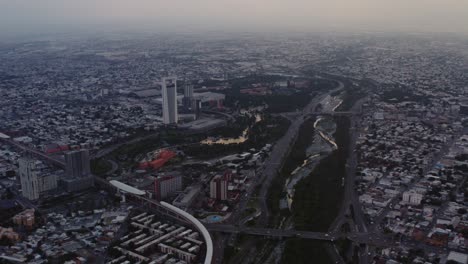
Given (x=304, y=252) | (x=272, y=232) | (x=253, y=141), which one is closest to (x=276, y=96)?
(x=253, y=141)

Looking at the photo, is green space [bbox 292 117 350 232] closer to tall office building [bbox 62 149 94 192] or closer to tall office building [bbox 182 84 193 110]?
tall office building [bbox 62 149 94 192]

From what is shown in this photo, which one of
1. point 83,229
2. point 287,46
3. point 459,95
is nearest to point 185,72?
point 459,95

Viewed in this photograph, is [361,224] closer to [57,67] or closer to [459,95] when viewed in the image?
[459,95]

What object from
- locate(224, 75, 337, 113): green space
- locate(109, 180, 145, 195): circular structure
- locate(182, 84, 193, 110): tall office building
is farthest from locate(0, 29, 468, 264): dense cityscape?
locate(182, 84, 193, 110): tall office building

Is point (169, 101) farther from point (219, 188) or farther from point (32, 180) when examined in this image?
point (219, 188)

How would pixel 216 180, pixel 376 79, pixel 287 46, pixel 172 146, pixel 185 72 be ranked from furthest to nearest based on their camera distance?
pixel 287 46, pixel 185 72, pixel 376 79, pixel 172 146, pixel 216 180

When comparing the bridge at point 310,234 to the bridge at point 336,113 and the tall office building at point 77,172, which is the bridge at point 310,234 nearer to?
the tall office building at point 77,172

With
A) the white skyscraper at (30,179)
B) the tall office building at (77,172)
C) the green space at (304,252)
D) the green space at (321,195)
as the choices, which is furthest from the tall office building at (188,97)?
the green space at (304,252)
